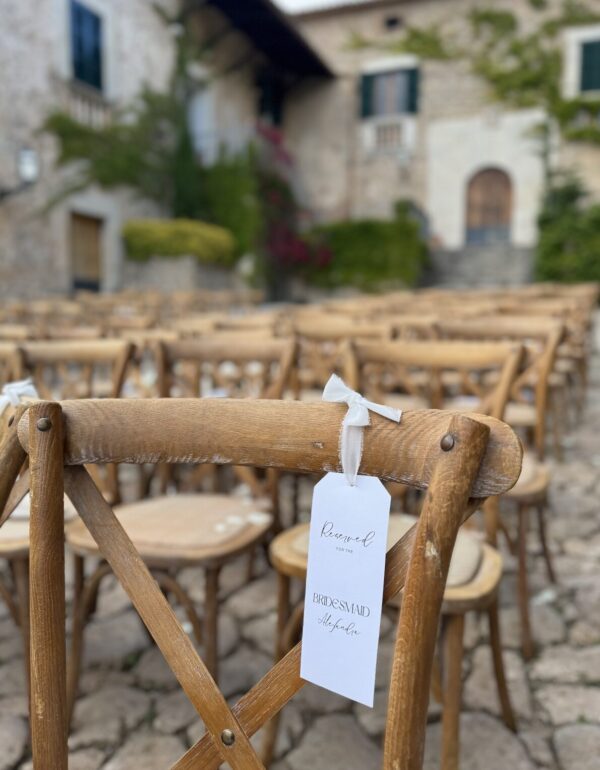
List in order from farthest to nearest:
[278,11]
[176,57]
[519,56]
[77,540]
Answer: [519,56] → [278,11] → [176,57] → [77,540]

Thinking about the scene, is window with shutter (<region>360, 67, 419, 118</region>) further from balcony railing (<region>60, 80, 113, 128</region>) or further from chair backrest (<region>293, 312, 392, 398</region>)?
chair backrest (<region>293, 312, 392, 398</region>)

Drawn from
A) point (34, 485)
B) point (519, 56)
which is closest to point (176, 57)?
point (519, 56)

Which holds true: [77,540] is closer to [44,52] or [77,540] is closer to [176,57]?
[44,52]

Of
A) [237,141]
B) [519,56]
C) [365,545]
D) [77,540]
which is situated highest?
[519,56]

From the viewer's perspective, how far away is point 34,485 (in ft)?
2.48

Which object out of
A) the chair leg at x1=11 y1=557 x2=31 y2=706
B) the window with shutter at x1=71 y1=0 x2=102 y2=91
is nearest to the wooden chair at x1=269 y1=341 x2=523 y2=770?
the chair leg at x1=11 y1=557 x2=31 y2=706

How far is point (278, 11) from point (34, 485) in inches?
635

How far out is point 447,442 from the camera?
66cm

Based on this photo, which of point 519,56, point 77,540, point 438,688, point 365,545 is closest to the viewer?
point 365,545

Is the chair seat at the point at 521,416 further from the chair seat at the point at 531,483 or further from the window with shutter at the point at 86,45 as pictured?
the window with shutter at the point at 86,45

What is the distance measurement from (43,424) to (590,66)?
1879 centimetres

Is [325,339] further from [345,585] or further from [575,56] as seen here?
[575,56]

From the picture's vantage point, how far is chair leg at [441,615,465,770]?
4.66 feet

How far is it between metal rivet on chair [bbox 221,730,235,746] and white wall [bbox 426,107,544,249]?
1774 centimetres
